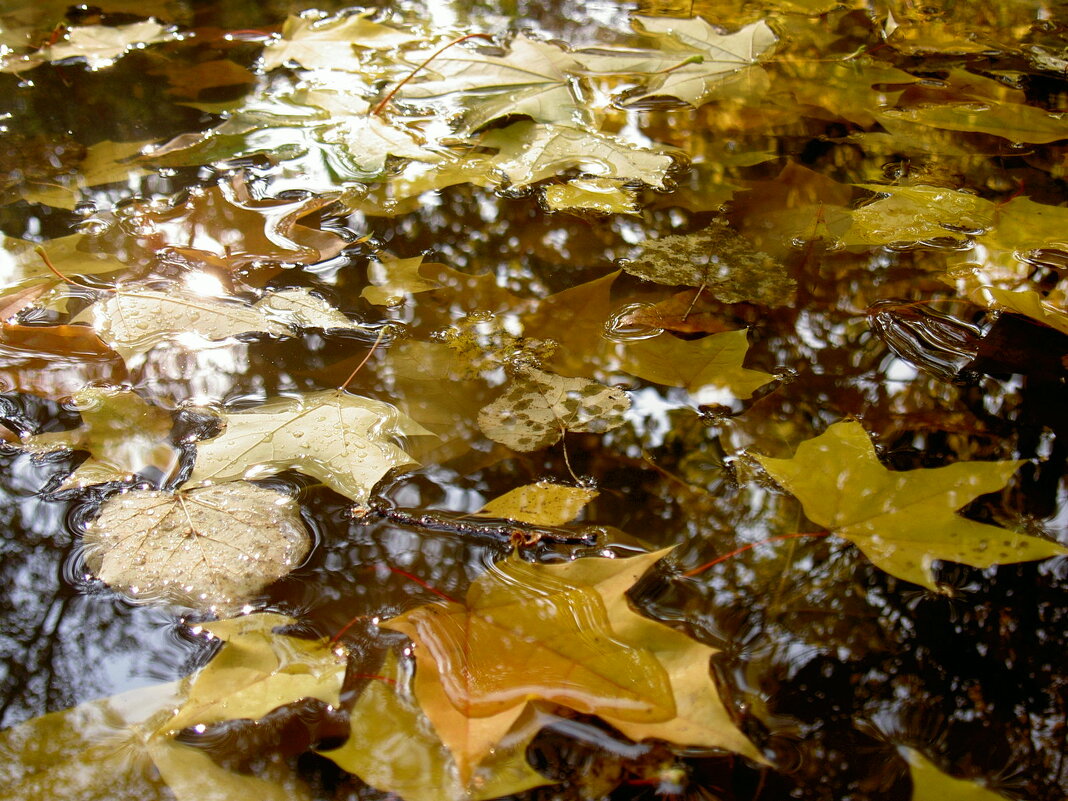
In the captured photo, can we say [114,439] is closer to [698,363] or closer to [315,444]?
[315,444]

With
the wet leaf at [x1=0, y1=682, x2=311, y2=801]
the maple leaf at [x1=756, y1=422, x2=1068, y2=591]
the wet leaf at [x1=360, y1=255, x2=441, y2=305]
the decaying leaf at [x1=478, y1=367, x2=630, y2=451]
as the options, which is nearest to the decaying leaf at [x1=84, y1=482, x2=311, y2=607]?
the wet leaf at [x1=0, y1=682, x2=311, y2=801]

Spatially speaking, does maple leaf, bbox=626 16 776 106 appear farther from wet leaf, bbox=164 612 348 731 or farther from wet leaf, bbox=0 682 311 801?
wet leaf, bbox=0 682 311 801

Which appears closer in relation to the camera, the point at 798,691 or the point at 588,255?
the point at 798,691

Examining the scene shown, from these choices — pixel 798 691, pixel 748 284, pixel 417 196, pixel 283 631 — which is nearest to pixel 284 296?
pixel 417 196

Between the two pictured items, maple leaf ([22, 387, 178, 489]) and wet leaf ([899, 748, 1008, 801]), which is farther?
maple leaf ([22, 387, 178, 489])

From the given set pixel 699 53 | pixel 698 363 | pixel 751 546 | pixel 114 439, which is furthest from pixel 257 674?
pixel 699 53

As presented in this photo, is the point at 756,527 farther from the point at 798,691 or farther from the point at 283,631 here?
the point at 283,631
